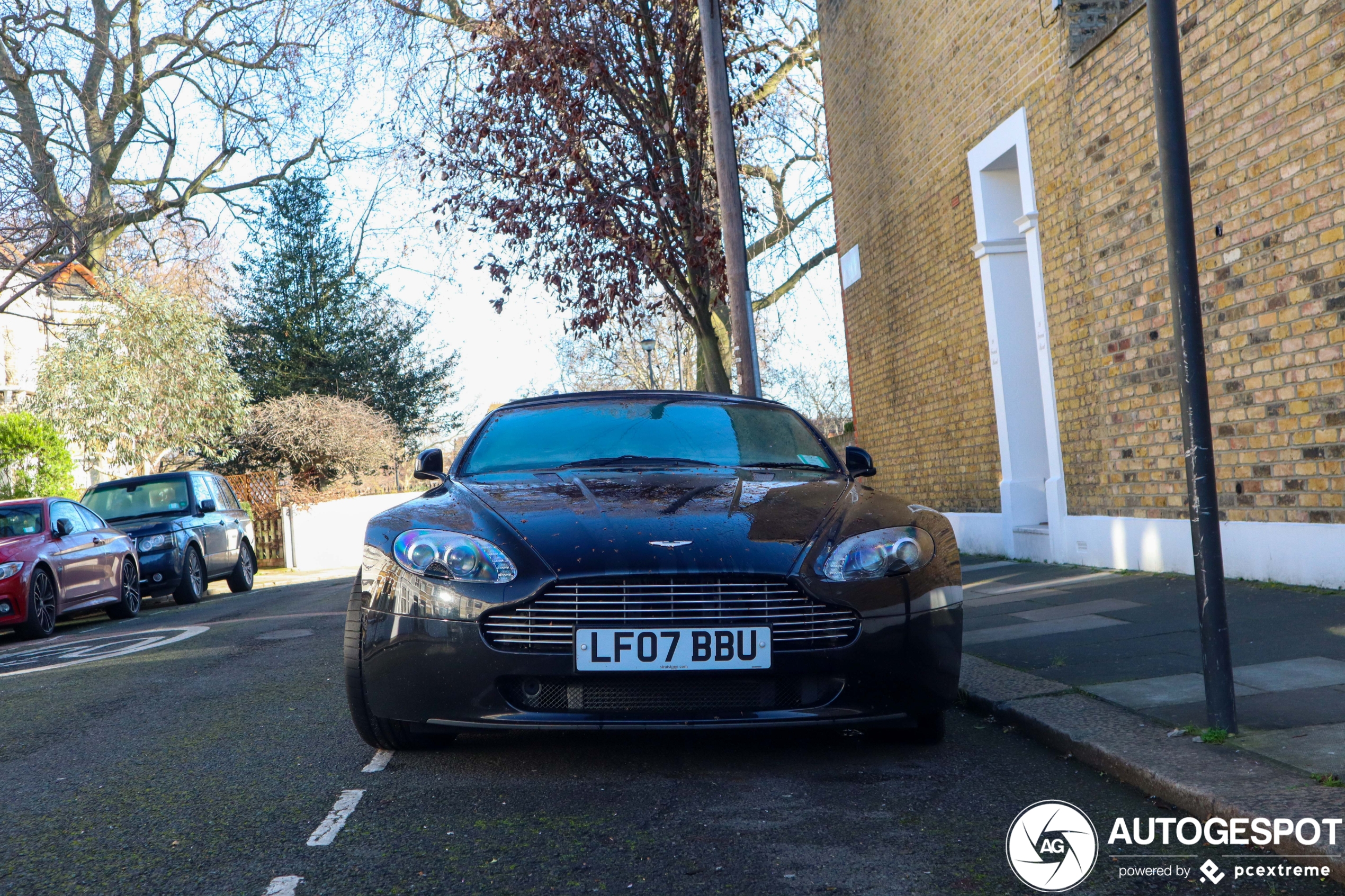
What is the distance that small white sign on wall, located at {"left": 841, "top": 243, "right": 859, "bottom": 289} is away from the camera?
1487cm

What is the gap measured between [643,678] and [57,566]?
31.2 ft

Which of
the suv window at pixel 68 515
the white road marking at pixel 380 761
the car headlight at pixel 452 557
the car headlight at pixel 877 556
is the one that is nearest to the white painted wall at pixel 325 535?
the suv window at pixel 68 515

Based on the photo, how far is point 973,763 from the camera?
395 cm

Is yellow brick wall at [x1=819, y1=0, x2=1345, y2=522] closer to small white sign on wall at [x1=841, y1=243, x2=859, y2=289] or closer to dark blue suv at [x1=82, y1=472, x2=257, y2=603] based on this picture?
small white sign on wall at [x1=841, y1=243, x2=859, y2=289]

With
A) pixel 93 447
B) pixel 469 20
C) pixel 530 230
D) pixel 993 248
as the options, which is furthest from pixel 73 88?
pixel 993 248

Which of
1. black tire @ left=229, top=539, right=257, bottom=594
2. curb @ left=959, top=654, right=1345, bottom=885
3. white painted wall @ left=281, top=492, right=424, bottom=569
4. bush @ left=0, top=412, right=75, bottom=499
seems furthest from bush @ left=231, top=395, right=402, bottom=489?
curb @ left=959, top=654, right=1345, bottom=885

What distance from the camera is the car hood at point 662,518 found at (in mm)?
3742

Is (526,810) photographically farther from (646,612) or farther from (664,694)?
(646,612)

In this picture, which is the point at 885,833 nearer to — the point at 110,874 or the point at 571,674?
the point at 571,674

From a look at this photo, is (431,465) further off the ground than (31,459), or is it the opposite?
(31,459)

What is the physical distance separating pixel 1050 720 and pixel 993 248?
23.4 feet

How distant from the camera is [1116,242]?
8258 mm

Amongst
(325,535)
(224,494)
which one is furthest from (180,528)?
(325,535)

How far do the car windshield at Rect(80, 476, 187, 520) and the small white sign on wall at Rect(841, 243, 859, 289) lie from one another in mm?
9281
